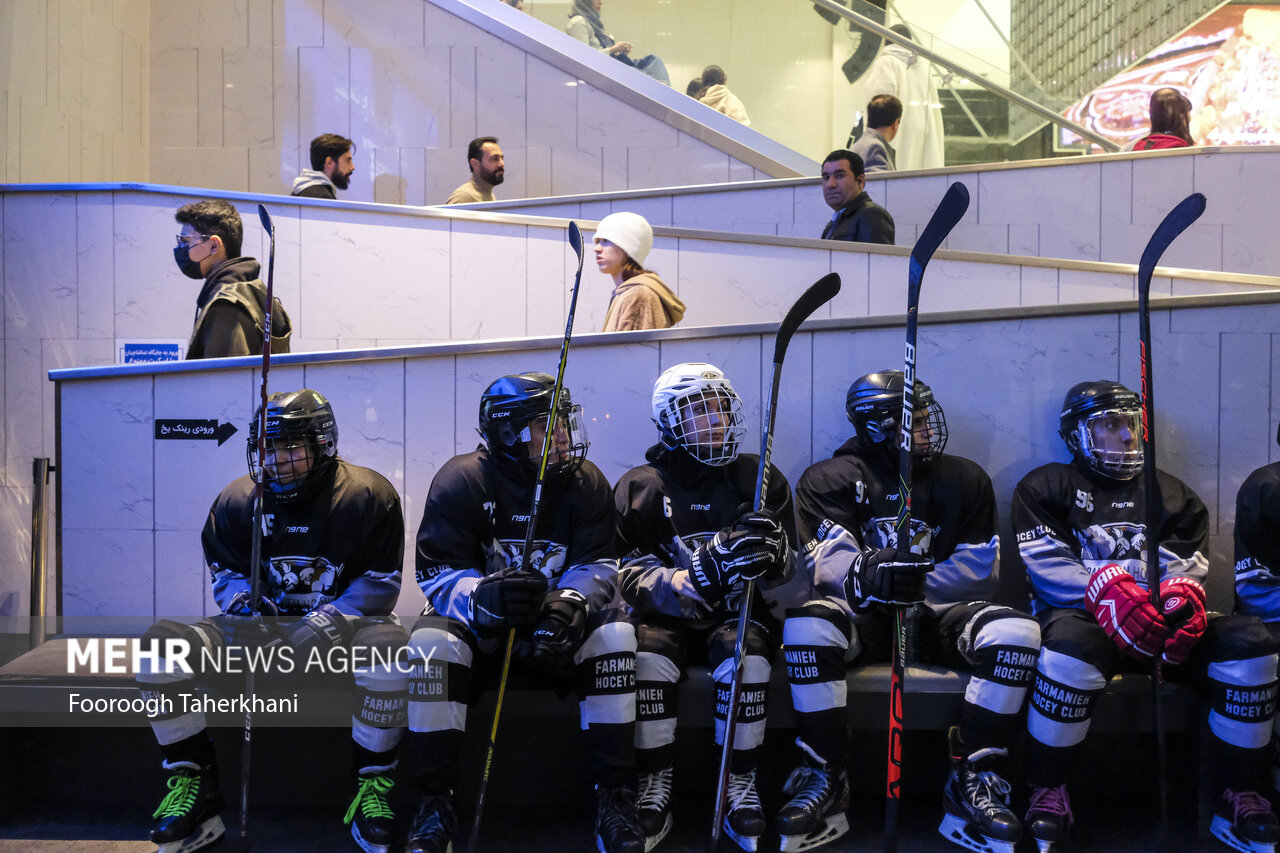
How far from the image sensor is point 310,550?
2.80 metres

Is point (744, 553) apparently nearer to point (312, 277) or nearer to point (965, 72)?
point (312, 277)

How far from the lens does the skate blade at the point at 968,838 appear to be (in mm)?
2469

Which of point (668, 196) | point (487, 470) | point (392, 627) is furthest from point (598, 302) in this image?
point (392, 627)

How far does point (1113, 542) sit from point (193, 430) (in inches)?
106

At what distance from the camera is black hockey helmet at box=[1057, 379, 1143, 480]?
2898 mm

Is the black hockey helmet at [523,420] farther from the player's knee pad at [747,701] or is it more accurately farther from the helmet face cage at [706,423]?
the player's knee pad at [747,701]

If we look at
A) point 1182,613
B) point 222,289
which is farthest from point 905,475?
point 222,289

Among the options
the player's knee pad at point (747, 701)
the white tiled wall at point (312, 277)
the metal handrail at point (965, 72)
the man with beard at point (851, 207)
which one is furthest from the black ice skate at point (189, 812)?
the metal handrail at point (965, 72)

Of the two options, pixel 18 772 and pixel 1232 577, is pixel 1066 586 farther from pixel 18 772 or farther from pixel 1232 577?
pixel 18 772

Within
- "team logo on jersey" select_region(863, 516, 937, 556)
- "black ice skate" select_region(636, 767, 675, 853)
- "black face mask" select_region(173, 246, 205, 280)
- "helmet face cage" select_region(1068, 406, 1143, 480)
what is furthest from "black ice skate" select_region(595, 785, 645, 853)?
"black face mask" select_region(173, 246, 205, 280)

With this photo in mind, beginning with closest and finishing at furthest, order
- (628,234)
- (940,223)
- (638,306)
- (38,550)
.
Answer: (940,223) → (38,550) → (638,306) → (628,234)

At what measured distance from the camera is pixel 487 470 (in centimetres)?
281

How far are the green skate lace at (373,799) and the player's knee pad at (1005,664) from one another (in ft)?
4.65

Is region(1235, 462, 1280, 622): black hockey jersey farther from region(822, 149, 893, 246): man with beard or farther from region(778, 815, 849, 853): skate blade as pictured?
region(822, 149, 893, 246): man with beard
